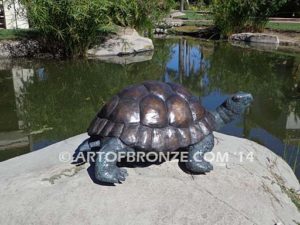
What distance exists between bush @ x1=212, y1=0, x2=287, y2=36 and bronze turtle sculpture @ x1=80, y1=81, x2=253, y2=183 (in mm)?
12849

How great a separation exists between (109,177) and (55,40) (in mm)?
9229

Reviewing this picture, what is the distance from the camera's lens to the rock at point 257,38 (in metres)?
14.2

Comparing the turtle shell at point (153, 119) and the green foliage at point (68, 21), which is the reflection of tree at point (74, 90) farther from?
the turtle shell at point (153, 119)

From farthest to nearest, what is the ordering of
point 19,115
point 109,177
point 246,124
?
1. point 19,115
2. point 246,124
3. point 109,177

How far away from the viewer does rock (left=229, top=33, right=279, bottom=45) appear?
14.2 m

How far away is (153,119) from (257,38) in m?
12.6

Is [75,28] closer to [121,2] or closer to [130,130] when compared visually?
[121,2]

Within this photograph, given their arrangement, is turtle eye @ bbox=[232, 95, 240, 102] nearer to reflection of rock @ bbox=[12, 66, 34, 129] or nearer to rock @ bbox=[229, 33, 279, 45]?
reflection of rock @ bbox=[12, 66, 34, 129]

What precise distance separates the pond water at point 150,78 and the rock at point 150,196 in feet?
4.61

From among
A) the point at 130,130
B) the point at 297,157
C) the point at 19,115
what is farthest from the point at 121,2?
the point at 130,130

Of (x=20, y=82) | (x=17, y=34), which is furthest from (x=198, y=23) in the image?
(x=20, y=82)

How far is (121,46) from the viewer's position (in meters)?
12.1

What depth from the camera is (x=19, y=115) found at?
20.7ft

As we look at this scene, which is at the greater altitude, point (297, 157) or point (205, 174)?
point (205, 174)
